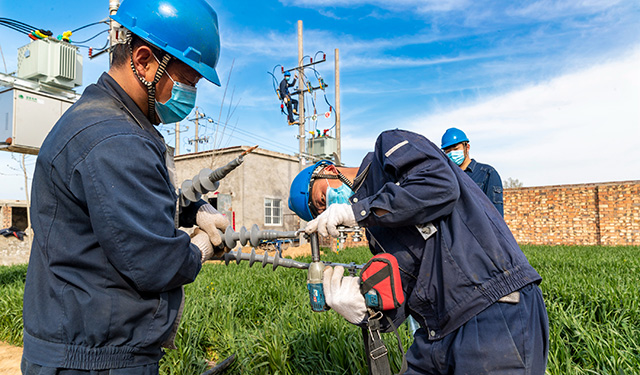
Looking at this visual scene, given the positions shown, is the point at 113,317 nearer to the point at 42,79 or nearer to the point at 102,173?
the point at 102,173

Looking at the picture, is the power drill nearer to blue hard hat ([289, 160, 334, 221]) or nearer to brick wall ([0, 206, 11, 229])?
blue hard hat ([289, 160, 334, 221])

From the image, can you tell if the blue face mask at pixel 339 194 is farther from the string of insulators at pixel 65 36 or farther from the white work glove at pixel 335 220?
the string of insulators at pixel 65 36

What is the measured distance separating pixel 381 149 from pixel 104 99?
3.70ft

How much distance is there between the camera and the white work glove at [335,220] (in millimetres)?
1791

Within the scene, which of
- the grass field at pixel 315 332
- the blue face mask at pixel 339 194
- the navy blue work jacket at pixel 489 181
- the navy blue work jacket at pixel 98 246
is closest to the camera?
the navy blue work jacket at pixel 98 246

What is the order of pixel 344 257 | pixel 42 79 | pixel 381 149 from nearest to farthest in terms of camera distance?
pixel 381 149, pixel 42 79, pixel 344 257

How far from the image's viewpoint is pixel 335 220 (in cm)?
182

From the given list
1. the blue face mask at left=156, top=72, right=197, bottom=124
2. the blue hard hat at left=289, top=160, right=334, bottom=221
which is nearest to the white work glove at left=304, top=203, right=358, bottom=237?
the blue face mask at left=156, top=72, right=197, bottom=124

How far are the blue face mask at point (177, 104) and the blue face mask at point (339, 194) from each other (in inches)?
45.9

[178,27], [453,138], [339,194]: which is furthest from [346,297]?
[453,138]

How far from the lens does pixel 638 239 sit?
14.8 metres

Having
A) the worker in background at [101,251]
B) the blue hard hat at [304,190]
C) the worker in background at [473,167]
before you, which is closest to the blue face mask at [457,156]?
the worker in background at [473,167]

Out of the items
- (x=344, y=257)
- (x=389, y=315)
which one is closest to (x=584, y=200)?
(x=344, y=257)

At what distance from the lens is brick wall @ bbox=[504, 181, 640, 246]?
15.1 meters
